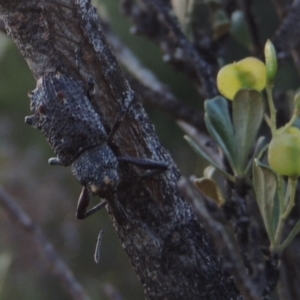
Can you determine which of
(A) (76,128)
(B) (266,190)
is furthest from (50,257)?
(B) (266,190)

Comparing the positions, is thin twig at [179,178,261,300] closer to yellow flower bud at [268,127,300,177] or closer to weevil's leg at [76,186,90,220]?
yellow flower bud at [268,127,300,177]

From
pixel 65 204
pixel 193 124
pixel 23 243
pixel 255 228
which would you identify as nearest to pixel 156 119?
pixel 65 204

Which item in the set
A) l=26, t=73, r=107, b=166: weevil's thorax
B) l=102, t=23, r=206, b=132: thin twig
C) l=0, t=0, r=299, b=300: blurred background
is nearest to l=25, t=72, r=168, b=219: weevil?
l=26, t=73, r=107, b=166: weevil's thorax

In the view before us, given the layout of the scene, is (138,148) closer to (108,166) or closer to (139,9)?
(108,166)

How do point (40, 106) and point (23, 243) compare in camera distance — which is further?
point (23, 243)

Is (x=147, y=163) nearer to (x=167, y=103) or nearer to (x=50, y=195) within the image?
(x=167, y=103)
